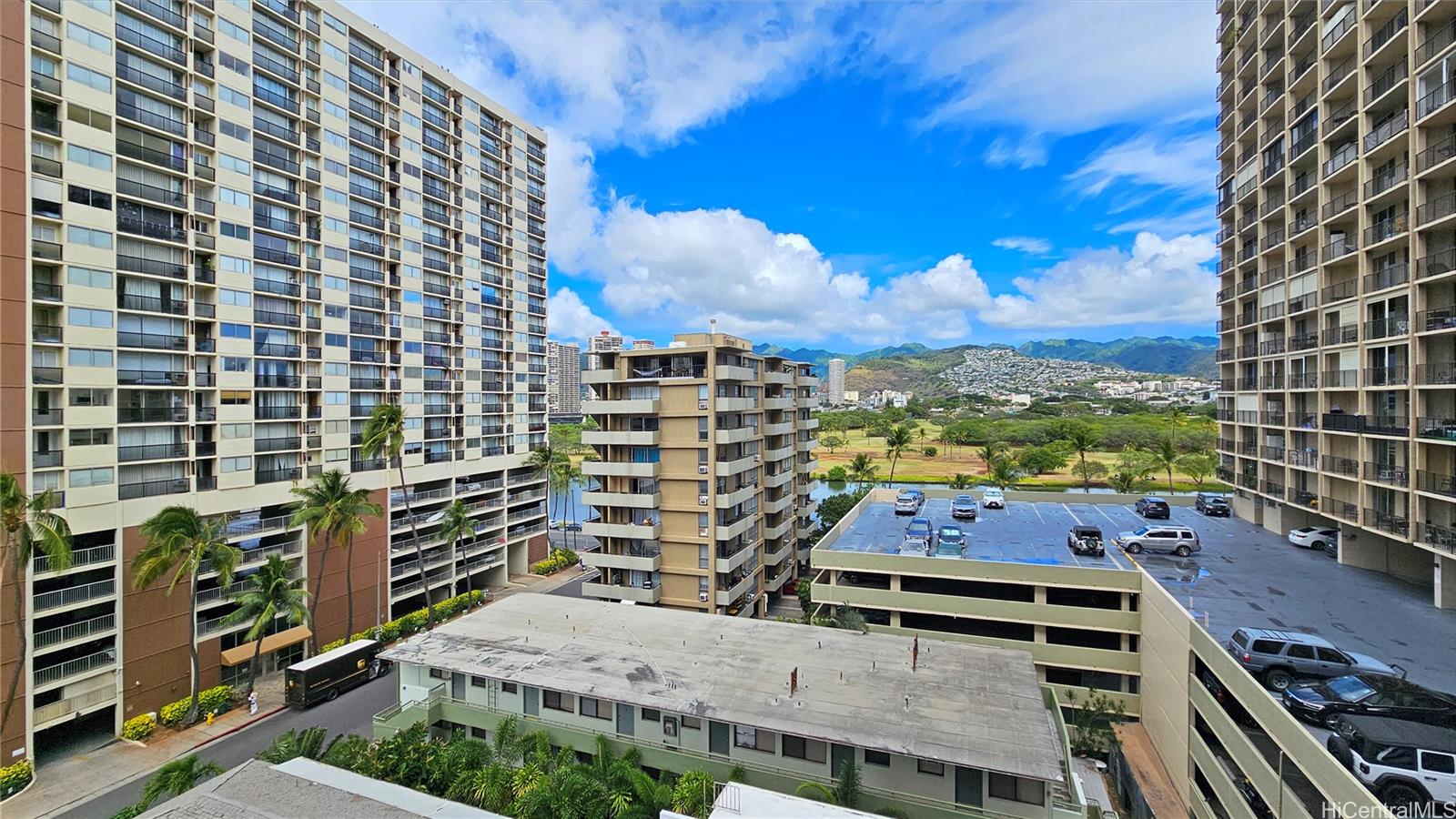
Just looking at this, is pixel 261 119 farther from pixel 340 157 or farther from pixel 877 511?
pixel 877 511

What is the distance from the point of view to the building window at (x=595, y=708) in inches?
843

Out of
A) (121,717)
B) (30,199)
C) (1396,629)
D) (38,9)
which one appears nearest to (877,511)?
(1396,629)

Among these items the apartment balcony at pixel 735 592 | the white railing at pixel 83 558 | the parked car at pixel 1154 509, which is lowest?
the apartment balcony at pixel 735 592

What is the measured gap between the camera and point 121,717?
26.3 m

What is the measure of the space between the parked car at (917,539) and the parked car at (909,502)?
8742 mm

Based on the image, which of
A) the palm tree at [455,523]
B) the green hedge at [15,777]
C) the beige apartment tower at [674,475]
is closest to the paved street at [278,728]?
the green hedge at [15,777]

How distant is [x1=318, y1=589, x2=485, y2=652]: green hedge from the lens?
117ft

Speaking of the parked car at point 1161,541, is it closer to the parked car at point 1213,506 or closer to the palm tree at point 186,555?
the parked car at point 1213,506

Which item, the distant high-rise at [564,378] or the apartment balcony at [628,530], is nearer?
the apartment balcony at [628,530]

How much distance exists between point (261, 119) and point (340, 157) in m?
4.52

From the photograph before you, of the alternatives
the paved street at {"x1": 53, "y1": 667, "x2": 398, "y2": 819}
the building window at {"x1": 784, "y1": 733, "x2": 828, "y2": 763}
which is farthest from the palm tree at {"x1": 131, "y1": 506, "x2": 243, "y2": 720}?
the building window at {"x1": 784, "y1": 733, "x2": 828, "y2": 763}

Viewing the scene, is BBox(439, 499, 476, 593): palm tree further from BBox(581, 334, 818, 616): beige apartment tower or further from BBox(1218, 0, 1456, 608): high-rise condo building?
BBox(1218, 0, 1456, 608): high-rise condo building

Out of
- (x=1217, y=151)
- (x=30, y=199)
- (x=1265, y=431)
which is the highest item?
(x=1217, y=151)

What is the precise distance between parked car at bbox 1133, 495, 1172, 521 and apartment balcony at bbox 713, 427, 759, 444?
89.0 feet
